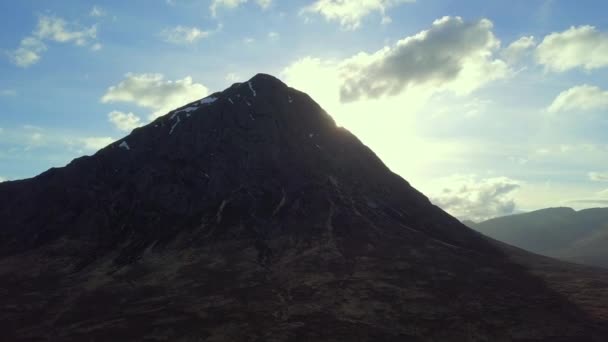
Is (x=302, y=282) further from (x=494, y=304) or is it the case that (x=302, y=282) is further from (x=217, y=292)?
(x=494, y=304)

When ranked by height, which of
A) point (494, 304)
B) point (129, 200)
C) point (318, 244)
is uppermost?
point (129, 200)

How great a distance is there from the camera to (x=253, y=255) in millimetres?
132250

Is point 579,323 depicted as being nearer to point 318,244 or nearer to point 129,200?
point 318,244

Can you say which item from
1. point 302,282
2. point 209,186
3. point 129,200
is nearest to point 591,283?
point 302,282

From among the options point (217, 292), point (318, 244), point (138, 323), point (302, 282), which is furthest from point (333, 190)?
point (138, 323)

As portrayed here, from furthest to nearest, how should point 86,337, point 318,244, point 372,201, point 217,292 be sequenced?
point 372,201 → point 318,244 → point 217,292 → point 86,337

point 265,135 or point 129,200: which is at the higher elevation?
point 265,135

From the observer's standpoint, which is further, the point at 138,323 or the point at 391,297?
the point at 391,297

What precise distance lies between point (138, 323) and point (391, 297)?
5139cm

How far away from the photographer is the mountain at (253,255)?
82062 millimetres

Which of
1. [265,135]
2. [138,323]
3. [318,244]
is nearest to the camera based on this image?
[138,323]

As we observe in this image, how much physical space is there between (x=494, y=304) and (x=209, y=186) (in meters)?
112

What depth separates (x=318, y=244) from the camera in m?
137

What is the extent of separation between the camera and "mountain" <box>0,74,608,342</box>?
8206 cm
